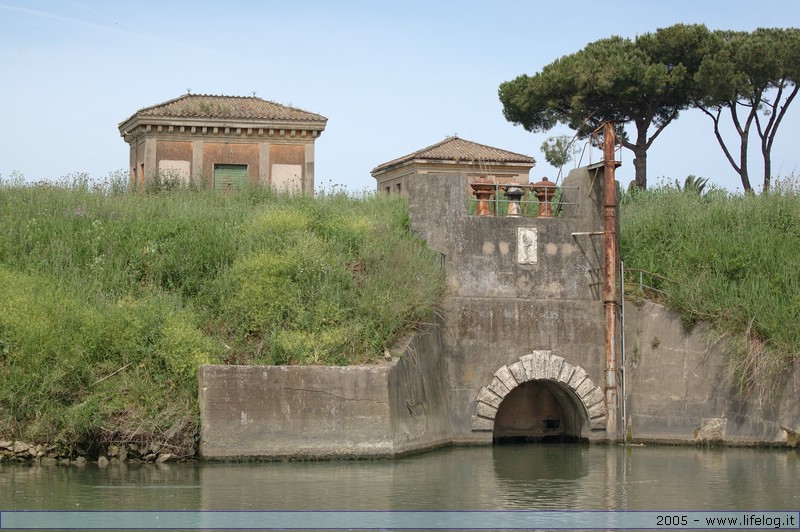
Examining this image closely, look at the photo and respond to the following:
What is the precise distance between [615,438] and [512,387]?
2236 mm

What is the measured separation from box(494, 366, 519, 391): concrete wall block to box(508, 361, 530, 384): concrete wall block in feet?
0.20

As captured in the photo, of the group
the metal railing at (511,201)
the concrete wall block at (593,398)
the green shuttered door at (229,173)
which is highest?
the green shuttered door at (229,173)

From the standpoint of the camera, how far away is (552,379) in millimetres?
21281

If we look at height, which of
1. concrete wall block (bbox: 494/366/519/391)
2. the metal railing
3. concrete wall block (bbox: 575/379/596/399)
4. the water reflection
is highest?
the metal railing

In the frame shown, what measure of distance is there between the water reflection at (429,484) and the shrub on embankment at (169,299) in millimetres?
1141

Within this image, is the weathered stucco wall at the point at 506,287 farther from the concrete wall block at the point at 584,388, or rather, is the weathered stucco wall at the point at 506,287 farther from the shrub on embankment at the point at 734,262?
the shrub on embankment at the point at 734,262

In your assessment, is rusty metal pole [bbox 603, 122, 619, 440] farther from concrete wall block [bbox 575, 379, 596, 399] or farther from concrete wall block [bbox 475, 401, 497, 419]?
concrete wall block [bbox 475, 401, 497, 419]

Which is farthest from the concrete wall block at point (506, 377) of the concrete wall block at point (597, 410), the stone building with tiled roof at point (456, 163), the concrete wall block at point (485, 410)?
the stone building with tiled roof at point (456, 163)

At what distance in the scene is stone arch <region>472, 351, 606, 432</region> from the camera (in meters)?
21.1

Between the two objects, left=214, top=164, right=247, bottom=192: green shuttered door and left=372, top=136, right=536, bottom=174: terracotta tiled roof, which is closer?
left=214, top=164, right=247, bottom=192: green shuttered door

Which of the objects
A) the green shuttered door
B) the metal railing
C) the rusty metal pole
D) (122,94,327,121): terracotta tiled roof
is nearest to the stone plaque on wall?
the metal railing

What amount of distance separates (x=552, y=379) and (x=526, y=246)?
107 inches

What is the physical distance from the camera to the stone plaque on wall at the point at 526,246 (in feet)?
71.7

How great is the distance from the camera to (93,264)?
2039 cm
